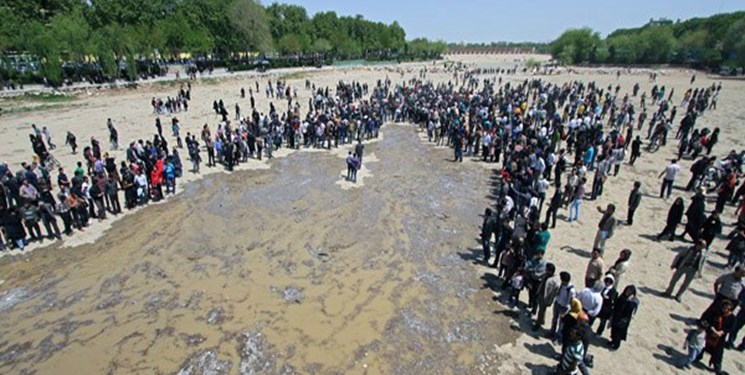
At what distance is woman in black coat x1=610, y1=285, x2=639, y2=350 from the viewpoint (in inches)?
269

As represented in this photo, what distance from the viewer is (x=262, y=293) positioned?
9.50m

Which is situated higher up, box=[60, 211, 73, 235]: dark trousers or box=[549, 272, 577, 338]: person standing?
box=[549, 272, 577, 338]: person standing

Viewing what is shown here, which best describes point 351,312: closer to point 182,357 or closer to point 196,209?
point 182,357

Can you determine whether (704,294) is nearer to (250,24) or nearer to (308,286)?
(308,286)

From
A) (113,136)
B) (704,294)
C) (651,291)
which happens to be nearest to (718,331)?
(651,291)

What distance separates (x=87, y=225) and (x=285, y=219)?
6199 mm

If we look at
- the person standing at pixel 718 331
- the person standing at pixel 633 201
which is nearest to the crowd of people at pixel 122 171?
the person standing at pixel 633 201

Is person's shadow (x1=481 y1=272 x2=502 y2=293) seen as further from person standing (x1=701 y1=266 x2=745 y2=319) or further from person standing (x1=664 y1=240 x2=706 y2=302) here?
person standing (x1=701 y1=266 x2=745 y2=319)

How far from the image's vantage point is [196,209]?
14102mm

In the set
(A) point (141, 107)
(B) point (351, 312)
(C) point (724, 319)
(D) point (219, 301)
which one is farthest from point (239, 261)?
(A) point (141, 107)

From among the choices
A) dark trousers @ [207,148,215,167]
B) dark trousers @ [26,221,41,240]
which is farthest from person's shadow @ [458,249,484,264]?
dark trousers @ [207,148,215,167]

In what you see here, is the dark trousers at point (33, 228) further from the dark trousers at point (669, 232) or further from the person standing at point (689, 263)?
the dark trousers at point (669, 232)

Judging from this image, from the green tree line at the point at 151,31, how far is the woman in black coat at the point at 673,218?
48804mm

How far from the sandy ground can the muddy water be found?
1.5 inches
